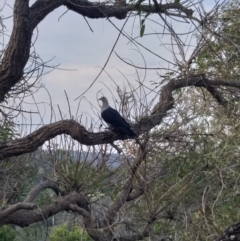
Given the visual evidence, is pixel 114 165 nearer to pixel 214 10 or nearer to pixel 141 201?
pixel 141 201

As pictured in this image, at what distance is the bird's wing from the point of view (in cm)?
478

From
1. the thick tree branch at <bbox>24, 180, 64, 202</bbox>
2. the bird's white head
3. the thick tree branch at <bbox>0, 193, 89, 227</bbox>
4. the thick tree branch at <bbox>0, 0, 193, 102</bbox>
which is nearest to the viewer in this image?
the thick tree branch at <bbox>0, 0, 193, 102</bbox>

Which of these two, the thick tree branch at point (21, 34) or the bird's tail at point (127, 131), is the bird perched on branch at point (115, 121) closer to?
the bird's tail at point (127, 131)

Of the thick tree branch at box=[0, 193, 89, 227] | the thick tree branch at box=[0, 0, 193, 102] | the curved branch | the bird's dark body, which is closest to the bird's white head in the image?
the bird's dark body

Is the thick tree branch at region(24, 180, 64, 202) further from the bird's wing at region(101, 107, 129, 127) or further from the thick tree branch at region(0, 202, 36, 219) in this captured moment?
the bird's wing at region(101, 107, 129, 127)

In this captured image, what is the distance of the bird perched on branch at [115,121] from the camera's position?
476cm

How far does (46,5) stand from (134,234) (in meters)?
2.73

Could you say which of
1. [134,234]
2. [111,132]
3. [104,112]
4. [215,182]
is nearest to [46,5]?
[111,132]

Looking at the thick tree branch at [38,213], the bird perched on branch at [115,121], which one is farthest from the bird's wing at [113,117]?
the thick tree branch at [38,213]

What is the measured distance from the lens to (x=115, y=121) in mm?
4789

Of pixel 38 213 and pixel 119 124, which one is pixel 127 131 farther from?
pixel 38 213

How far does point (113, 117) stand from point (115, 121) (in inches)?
10.4

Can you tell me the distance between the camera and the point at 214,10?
425 centimetres

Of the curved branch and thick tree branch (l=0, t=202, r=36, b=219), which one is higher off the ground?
the curved branch
